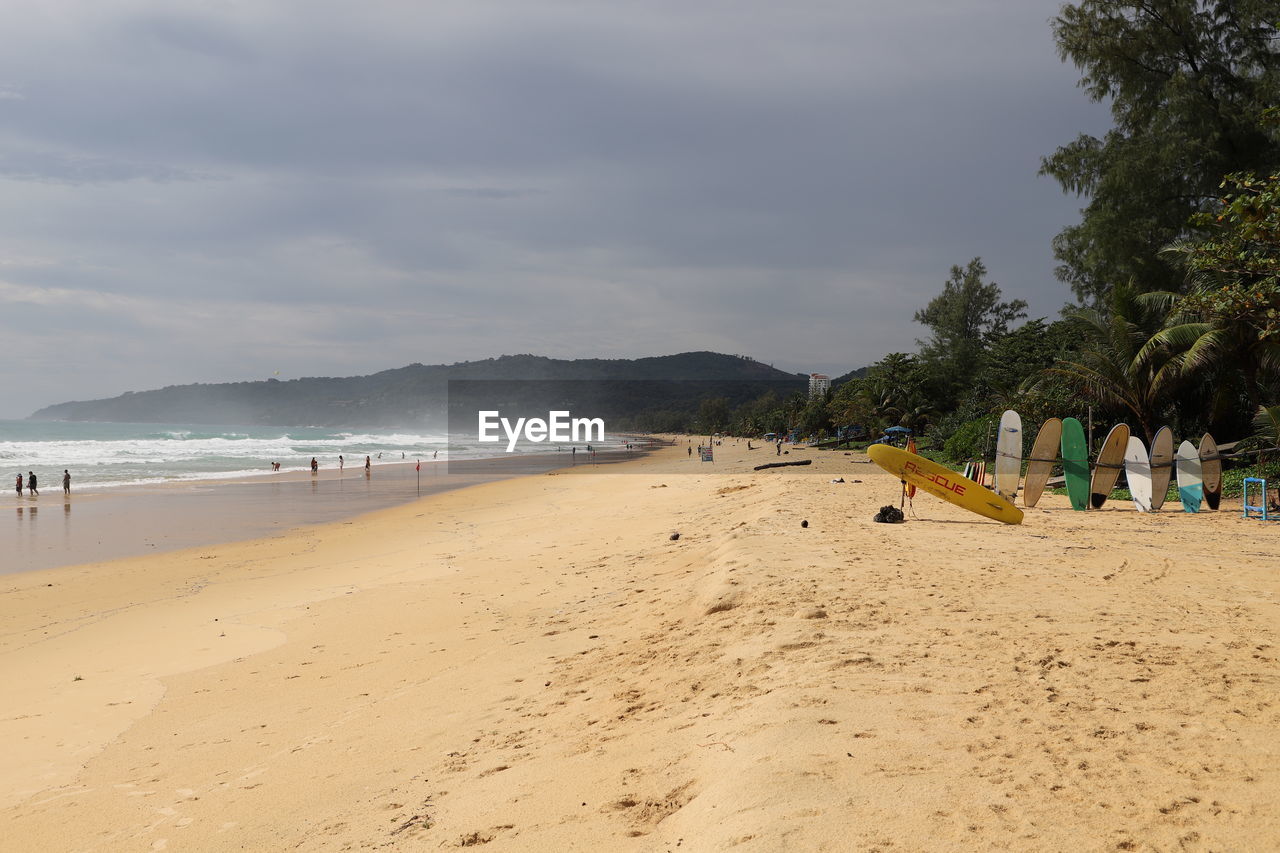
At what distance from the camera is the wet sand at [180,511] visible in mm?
15500

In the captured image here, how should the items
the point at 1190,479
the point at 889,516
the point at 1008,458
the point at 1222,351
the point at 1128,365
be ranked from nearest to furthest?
the point at 889,516
the point at 1190,479
the point at 1008,458
the point at 1222,351
the point at 1128,365

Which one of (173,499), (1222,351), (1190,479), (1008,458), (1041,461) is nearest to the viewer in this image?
(1190,479)

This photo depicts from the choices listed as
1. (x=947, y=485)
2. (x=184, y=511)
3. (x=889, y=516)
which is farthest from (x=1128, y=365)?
(x=184, y=511)

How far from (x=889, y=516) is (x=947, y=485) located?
1390 millimetres

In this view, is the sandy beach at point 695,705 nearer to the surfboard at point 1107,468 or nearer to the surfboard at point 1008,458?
the surfboard at point 1008,458

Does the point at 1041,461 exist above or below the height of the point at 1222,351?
below

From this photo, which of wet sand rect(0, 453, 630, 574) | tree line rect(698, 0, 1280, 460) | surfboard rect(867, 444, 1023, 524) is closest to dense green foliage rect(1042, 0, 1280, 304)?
tree line rect(698, 0, 1280, 460)

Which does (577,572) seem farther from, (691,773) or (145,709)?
(691,773)

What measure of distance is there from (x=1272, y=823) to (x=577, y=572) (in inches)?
299

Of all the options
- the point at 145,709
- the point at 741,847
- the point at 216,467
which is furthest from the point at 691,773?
the point at 216,467

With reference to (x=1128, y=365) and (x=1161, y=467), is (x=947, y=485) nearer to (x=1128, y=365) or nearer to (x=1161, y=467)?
(x=1161, y=467)

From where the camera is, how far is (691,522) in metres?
13.2

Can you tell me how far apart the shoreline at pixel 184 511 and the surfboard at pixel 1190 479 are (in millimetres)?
18922

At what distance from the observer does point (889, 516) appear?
11711 mm
